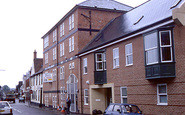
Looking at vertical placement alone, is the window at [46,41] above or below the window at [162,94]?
above

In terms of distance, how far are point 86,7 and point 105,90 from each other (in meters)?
10.8

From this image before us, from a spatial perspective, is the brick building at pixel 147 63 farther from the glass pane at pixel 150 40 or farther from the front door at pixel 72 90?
the front door at pixel 72 90

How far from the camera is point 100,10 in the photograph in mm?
31984

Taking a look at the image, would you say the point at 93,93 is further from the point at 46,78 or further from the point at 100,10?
the point at 46,78

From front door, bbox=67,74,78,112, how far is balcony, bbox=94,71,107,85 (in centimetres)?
635

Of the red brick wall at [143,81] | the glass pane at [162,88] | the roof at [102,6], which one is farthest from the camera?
the roof at [102,6]

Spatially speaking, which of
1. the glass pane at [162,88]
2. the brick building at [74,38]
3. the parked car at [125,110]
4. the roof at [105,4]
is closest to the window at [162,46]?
the glass pane at [162,88]

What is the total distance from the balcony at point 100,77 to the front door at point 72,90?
250 inches

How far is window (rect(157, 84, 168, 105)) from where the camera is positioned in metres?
16.3

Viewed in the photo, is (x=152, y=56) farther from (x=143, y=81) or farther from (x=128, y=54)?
(x=128, y=54)

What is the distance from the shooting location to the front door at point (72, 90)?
102 feet

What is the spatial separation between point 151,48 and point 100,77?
869cm

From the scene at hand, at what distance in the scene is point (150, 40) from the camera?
56.2 ft

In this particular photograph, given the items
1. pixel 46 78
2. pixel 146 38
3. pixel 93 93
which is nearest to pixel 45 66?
pixel 46 78
